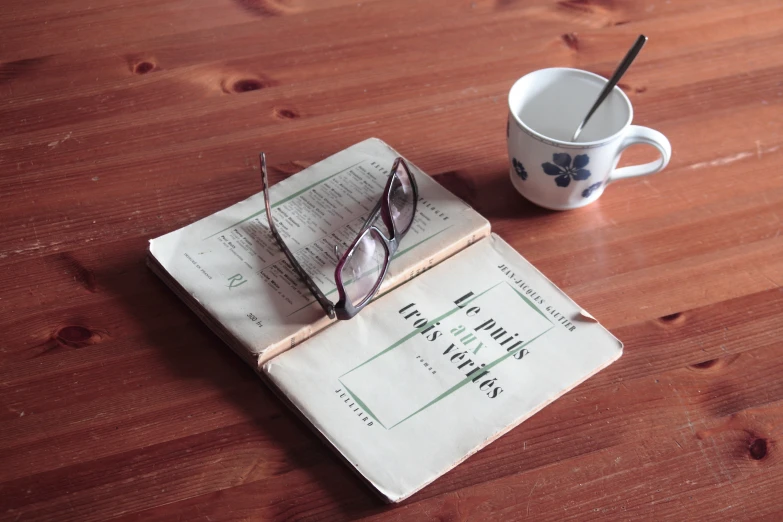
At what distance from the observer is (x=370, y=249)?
2.21ft

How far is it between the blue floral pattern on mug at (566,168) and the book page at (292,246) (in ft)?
0.26

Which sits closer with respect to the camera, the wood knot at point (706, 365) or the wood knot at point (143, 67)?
the wood knot at point (706, 365)

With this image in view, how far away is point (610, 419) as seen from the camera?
62cm

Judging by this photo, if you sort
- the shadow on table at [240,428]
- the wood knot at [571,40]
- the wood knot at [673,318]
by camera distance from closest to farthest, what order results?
the shadow on table at [240,428], the wood knot at [673,318], the wood knot at [571,40]

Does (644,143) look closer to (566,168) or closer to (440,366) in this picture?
(566,168)

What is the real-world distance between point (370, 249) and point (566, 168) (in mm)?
195

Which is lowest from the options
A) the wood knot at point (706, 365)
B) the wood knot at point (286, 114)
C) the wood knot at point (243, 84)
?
the wood knot at point (706, 365)

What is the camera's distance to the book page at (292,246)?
0.64 meters

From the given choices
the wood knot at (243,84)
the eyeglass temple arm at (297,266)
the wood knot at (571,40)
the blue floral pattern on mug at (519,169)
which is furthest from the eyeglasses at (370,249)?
the wood knot at (571,40)

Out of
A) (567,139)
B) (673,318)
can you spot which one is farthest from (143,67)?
(673,318)

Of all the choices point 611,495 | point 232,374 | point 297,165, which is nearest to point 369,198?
point 297,165

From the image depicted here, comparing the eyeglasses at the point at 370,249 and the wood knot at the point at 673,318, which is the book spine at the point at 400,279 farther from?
the wood knot at the point at 673,318

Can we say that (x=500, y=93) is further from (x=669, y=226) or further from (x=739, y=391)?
(x=739, y=391)

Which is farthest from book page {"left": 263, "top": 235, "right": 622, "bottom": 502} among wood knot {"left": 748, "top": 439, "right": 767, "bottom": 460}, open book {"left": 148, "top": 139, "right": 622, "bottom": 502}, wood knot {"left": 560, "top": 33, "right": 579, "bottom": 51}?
wood knot {"left": 560, "top": 33, "right": 579, "bottom": 51}
